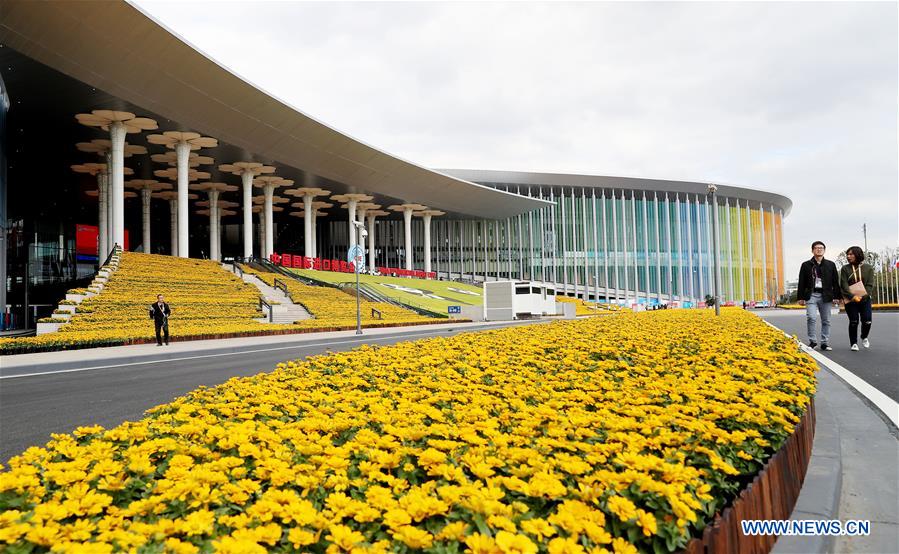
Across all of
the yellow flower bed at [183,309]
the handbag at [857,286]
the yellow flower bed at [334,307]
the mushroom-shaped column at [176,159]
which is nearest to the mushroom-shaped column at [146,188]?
the mushroom-shaped column at [176,159]

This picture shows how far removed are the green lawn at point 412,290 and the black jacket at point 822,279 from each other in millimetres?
32020

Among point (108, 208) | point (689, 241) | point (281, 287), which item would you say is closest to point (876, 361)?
point (281, 287)

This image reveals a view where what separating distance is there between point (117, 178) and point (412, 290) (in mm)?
26780

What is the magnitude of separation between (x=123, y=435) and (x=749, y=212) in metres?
110

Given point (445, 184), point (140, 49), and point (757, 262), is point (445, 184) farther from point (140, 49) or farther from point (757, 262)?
point (757, 262)

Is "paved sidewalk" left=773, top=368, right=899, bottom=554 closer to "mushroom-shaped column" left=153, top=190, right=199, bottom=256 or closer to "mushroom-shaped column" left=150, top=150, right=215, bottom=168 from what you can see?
"mushroom-shaped column" left=150, top=150, right=215, bottom=168

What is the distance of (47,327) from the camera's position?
20766 millimetres

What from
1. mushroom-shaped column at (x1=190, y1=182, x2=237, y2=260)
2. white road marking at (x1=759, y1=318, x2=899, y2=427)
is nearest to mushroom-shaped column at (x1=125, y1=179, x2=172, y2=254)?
mushroom-shaped column at (x1=190, y1=182, x2=237, y2=260)

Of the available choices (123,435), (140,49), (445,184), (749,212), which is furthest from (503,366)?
(749,212)

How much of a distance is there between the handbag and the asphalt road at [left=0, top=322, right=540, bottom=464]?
973 centimetres

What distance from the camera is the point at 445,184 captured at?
212ft

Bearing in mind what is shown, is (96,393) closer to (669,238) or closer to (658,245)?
(658,245)

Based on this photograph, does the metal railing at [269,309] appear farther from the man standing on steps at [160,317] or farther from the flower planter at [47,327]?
the man standing on steps at [160,317]

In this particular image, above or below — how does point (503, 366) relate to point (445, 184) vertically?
below
